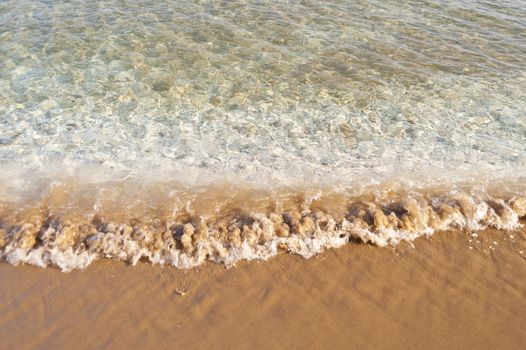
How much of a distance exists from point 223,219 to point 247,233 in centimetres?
37

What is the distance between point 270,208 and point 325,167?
1180 millimetres

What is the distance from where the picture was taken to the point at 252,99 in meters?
7.21

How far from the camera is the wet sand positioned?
365 cm

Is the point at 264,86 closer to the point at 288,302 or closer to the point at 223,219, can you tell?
the point at 223,219

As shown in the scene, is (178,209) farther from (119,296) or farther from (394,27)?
(394,27)

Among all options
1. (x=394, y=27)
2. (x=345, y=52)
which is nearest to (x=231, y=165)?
(x=345, y=52)

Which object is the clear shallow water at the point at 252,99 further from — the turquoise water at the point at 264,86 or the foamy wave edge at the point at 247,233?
the foamy wave edge at the point at 247,233

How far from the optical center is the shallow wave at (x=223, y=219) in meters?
4.41

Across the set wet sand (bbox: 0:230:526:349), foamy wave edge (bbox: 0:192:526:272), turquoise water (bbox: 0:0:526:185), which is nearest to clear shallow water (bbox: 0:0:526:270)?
turquoise water (bbox: 0:0:526:185)

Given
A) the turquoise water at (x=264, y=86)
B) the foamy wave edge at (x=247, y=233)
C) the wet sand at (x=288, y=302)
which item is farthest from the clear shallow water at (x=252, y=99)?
the wet sand at (x=288, y=302)

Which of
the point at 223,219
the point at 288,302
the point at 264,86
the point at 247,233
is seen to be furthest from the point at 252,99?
the point at 288,302

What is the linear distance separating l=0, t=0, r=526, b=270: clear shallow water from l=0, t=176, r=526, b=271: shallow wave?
6 centimetres

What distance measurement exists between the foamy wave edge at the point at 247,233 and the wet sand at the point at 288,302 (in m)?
0.12

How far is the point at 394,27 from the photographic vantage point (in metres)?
9.64
